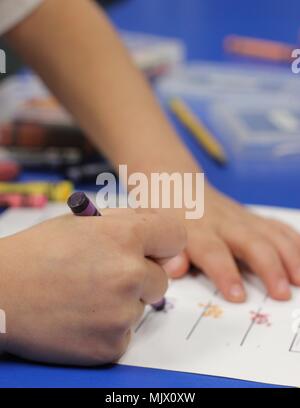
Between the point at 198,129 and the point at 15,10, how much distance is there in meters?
0.25

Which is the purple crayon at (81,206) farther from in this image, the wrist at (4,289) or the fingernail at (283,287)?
the fingernail at (283,287)

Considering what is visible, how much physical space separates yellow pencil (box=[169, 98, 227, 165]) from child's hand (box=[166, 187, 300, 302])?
183 millimetres

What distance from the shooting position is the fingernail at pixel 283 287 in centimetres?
55

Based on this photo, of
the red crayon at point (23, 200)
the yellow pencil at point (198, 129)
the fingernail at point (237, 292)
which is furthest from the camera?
the yellow pencil at point (198, 129)

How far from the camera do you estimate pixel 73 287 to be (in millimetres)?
442

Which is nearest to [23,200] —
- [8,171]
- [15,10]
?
[8,171]

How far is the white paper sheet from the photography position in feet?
1.49

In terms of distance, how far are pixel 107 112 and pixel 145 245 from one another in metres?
0.30

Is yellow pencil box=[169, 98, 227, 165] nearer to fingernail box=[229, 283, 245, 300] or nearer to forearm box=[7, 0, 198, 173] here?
forearm box=[7, 0, 198, 173]

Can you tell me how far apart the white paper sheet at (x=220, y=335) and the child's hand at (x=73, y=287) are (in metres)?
0.03

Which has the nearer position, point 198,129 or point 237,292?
point 237,292

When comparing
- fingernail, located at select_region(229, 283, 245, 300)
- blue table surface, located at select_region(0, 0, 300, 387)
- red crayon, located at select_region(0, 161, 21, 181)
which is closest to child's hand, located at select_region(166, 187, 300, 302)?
fingernail, located at select_region(229, 283, 245, 300)

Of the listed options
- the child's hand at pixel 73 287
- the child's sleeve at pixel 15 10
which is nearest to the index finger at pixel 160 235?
the child's hand at pixel 73 287

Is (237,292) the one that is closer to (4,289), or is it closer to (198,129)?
(4,289)
